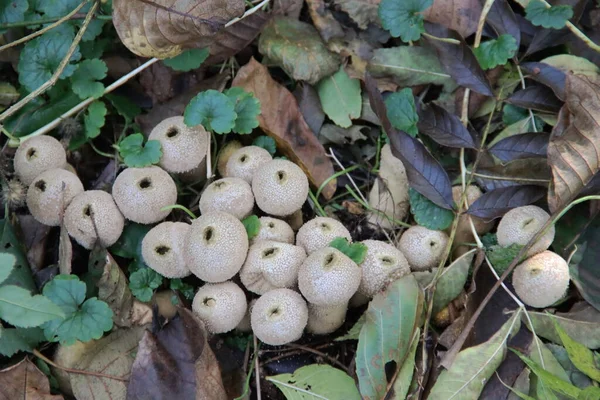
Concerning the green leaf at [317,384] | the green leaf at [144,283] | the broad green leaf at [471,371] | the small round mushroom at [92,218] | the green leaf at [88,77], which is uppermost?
the green leaf at [88,77]

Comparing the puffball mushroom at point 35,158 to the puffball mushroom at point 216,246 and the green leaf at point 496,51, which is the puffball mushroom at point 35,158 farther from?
the green leaf at point 496,51

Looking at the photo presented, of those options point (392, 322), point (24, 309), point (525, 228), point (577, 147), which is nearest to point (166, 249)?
point (24, 309)

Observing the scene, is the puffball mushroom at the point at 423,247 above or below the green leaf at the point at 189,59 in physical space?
below

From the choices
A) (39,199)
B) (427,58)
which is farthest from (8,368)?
(427,58)

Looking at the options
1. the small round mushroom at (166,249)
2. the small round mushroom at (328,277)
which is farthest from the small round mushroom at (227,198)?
the small round mushroom at (328,277)

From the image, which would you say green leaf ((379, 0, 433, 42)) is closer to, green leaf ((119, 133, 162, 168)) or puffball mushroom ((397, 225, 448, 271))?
puffball mushroom ((397, 225, 448, 271))

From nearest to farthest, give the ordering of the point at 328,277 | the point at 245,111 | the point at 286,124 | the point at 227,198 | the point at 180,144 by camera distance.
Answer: the point at 328,277, the point at 227,198, the point at 180,144, the point at 245,111, the point at 286,124

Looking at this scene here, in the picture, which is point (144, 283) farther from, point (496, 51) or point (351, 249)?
point (496, 51)

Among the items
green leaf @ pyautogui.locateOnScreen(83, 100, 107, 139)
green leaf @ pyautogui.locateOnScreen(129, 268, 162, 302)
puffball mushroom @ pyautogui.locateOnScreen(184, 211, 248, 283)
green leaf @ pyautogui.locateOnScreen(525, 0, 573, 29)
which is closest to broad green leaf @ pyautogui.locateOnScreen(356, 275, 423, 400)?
puffball mushroom @ pyautogui.locateOnScreen(184, 211, 248, 283)
